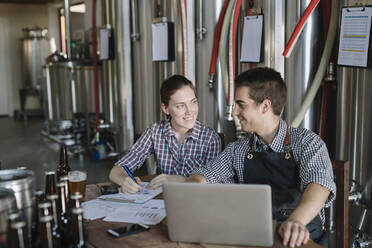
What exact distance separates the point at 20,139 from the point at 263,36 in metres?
5.92

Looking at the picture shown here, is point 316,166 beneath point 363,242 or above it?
above

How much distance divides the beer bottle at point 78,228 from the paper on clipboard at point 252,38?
1803 mm

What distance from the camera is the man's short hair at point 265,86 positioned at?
191 centimetres

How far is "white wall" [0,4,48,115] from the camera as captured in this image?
10695 millimetres

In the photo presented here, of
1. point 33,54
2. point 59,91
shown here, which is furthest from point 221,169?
point 33,54

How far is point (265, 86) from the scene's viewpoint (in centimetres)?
192

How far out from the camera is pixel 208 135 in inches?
98.7

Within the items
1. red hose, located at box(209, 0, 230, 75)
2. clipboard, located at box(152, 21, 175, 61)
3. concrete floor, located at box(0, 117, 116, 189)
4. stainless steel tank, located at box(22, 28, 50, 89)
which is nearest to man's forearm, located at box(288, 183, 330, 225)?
red hose, located at box(209, 0, 230, 75)

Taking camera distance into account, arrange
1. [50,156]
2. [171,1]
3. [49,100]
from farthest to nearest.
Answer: [49,100], [50,156], [171,1]

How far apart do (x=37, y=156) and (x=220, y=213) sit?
537 centimetres

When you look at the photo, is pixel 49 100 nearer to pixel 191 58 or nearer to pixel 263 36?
pixel 191 58

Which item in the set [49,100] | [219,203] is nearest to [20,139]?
[49,100]

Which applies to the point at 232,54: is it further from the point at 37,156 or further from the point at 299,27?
the point at 37,156

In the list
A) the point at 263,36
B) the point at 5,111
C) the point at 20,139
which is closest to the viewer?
the point at 263,36
